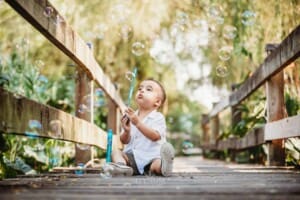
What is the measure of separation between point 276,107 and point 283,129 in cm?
74

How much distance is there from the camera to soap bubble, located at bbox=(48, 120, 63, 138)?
261 centimetres

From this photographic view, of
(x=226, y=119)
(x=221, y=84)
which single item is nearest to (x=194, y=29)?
(x=221, y=84)

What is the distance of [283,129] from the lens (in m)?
3.52

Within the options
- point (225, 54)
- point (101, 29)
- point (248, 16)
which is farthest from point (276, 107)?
point (101, 29)

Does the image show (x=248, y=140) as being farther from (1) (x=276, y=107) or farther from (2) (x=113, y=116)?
(2) (x=113, y=116)

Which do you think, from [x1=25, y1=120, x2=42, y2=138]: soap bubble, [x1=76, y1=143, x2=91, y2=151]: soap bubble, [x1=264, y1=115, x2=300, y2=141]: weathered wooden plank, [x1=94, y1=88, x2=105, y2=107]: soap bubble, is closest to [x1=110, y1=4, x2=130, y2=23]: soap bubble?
[x1=94, y1=88, x2=105, y2=107]: soap bubble

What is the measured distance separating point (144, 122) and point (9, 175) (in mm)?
953

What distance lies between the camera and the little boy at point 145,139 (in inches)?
122

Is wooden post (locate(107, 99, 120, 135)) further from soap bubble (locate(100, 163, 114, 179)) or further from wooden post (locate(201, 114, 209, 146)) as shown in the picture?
wooden post (locate(201, 114, 209, 146))

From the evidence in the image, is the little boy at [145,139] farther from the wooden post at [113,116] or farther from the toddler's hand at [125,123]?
the wooden post at [113,116]

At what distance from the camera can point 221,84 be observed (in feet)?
35.9

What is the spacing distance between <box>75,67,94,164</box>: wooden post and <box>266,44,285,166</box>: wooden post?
57.5 inches

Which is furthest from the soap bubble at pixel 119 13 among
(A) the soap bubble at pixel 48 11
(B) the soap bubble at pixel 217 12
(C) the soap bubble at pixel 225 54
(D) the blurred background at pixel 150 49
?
(A) the soap bubble at pixel 48 11

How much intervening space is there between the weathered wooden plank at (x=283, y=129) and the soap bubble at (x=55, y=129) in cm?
139
